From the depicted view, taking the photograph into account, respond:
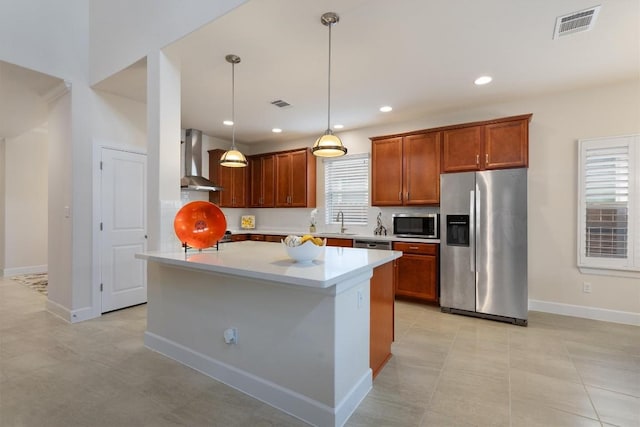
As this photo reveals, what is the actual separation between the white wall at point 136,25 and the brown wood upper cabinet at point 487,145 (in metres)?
3.13

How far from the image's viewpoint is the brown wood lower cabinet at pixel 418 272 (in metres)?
4.11

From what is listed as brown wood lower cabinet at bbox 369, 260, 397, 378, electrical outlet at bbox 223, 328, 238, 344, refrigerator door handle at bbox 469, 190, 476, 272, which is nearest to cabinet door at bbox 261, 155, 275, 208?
refrigerator door handle at bbox 469, 190, 476, 272

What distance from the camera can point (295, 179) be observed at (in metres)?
5.80

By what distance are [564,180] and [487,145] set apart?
1.00 m

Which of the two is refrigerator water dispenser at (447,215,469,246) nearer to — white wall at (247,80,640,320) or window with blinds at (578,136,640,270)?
white wall at (247,80,640,320)

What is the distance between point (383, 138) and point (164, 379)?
13.4 feet

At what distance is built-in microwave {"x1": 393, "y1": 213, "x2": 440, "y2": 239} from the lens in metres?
4.37

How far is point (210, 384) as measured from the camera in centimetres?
226

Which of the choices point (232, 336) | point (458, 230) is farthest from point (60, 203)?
point (458, 230)

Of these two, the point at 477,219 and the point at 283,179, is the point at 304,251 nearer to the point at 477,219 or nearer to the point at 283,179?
the point at 477,219

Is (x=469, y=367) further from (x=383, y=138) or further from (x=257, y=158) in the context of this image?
(x=257, y=158)

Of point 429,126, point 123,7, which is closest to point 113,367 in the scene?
point 123,7

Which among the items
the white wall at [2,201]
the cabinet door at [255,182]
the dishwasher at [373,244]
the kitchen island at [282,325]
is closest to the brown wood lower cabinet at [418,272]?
the dishwasher at [373,244]

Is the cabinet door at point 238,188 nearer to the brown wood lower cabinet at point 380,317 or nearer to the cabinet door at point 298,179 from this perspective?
the cabinet door at point 298,179
